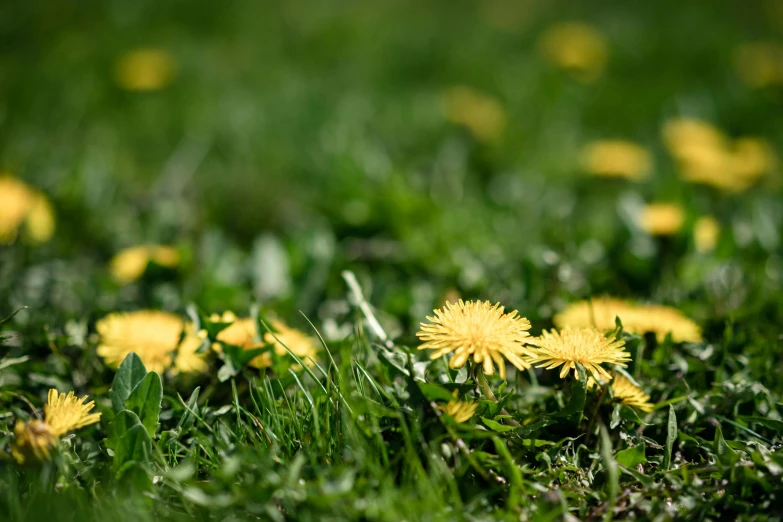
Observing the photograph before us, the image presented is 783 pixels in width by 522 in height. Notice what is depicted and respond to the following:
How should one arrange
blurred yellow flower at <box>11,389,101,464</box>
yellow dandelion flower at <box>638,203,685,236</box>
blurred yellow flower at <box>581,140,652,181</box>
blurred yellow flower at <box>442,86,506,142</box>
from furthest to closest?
blurred yellow flower at <box>442,86,506,142</box> → blurred yellow flower at <box>581,140,652,181</box> → yellow dandelion flower at <box>638,203,685,236</box> → blurred yellow flower at <box>11,389,101,464</box>

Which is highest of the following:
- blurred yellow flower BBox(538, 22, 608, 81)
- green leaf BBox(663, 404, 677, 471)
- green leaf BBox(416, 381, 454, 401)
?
blurred yellow flower BBox(538, 22, 608, 81)

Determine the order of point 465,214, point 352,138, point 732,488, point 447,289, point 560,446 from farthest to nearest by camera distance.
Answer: point 352,138
point 465,214
point 447,289
point 560,446
point 732,488

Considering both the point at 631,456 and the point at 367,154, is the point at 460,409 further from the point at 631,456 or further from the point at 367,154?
the point at 367,154

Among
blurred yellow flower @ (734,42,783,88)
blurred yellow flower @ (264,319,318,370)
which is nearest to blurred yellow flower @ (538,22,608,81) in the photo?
blurred yellow flower @ (734,42,783,88)

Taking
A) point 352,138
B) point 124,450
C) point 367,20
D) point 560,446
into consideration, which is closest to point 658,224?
point 560,446

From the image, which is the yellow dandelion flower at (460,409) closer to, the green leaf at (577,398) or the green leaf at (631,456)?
the green leaf at (577,398)

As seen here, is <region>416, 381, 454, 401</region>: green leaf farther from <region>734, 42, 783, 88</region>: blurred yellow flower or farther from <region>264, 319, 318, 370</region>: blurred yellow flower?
<region>734, 42, 783, 88</region>: blurred yellow flower

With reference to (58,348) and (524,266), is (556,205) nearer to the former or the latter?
(524,266)
